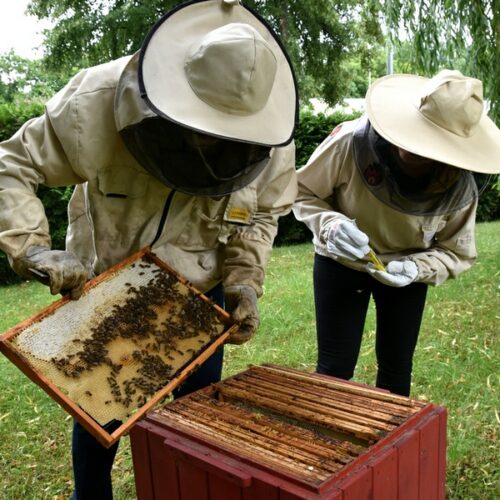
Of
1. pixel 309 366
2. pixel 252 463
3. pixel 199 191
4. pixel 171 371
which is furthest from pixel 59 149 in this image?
pixel 309 366

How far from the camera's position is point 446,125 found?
7.43 feet

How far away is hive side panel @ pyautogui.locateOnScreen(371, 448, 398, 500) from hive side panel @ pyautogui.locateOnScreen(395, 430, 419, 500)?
2cm

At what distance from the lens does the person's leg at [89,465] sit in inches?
78.0

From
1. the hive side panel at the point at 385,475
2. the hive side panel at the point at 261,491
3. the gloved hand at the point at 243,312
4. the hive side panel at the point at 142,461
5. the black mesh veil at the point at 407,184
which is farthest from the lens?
the black mesh veil at the point at 407,184

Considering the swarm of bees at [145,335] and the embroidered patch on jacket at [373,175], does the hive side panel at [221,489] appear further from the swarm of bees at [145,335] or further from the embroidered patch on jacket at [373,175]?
the embroidered patch on jacket at [373,175]

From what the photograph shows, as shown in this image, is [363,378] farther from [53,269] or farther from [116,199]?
[53,269]

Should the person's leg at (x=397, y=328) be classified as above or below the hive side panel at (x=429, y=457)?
below

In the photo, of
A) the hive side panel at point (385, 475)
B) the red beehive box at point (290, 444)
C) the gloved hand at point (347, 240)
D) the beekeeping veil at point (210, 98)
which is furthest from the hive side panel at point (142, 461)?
the gloved hand at point (347, 240)

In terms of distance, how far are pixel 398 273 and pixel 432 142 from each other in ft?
1.92

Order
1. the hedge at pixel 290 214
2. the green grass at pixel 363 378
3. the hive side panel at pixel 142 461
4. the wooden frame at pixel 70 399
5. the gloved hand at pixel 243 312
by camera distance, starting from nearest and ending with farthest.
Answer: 1. the wooden frame at pixel 70 399
2. the hive side panel at pixel 142 461
3. the gloved hand at pixel 243 312
4. the green grass at pixel 363 378
5. the hedge at pixel 290 214

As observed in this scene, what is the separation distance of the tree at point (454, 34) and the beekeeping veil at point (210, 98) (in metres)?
4.25

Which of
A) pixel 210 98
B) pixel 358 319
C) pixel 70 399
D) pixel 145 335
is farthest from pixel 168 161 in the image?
pixel 358 319

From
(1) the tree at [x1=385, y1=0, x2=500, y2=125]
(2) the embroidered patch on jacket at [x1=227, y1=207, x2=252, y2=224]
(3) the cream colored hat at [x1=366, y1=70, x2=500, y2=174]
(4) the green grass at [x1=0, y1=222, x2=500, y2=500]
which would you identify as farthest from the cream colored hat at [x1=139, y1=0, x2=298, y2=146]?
(1) the tree at [x1=385, y1=0, x2=500, y2=125]

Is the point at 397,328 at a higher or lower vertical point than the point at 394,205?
lower
